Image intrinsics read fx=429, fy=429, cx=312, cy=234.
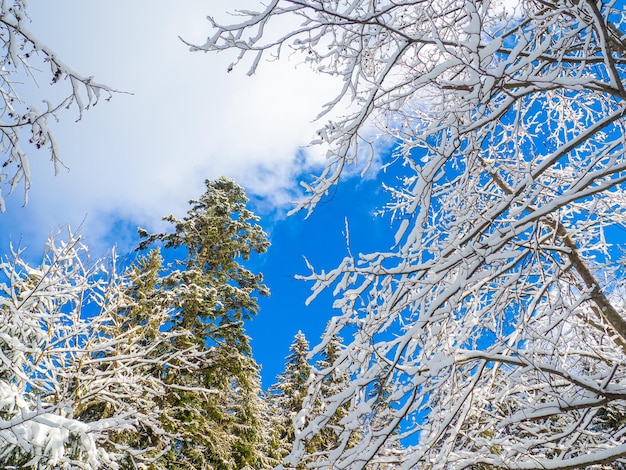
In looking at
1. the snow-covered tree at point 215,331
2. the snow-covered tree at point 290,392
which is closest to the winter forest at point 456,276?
the snow-covered tree at point 215,331

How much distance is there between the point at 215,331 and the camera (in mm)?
12508

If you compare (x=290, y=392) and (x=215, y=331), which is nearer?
(x=215, y=331)

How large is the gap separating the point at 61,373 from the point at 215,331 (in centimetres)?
609

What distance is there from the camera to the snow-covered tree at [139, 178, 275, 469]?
11.3 meters

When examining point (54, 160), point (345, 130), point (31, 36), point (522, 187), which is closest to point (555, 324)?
point (522, 187)

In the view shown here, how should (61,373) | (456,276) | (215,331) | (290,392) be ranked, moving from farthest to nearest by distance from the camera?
(290,392)
(215,331)
(61,373)
(456,276)

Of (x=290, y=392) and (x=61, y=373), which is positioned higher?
(x=290, y=392)

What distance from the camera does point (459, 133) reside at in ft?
8.12

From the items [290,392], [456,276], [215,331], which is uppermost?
[290,392]

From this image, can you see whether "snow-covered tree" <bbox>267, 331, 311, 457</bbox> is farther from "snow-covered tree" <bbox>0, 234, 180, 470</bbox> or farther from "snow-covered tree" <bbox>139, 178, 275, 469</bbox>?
"snow-covered tree" <bbox>0, 234, 180, 470</bbox>

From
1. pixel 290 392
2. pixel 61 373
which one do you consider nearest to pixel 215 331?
pixel 61 373

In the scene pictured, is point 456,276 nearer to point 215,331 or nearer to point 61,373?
point 61,373

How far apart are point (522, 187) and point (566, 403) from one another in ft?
4.76

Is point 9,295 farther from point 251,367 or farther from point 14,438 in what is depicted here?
point 251,367
